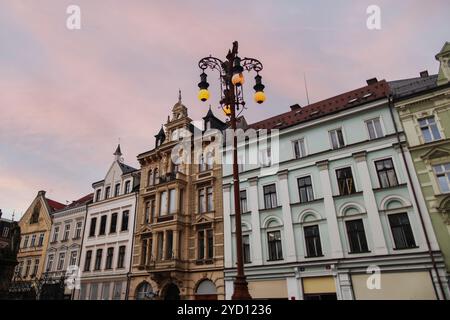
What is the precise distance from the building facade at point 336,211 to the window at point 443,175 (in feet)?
4.27

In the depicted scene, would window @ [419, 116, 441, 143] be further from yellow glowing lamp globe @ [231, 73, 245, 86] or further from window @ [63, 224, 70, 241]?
window @ [63, 224, 70, 241]

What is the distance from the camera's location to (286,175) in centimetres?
2216

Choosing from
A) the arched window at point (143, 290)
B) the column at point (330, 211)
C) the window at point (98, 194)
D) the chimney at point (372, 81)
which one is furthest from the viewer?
the window at point (98, 194)

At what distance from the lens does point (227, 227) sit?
23.6 meters

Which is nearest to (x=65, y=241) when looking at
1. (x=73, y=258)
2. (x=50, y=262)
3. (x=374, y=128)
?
(x=73, y=258)

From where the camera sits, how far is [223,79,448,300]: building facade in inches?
659

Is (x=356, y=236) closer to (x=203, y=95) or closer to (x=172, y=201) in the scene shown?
(x=203, y=95)

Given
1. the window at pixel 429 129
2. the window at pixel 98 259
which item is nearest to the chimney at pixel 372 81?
the window at pixel 429 129

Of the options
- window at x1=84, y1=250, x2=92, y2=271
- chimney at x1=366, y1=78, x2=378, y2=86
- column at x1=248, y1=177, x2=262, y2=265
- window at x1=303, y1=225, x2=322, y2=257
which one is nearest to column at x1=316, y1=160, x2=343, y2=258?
window at x1=303, y1=225, x2=322, y2=257

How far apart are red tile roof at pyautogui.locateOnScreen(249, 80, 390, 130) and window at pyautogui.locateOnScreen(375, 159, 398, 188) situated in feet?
14.7

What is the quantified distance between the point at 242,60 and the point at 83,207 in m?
30.6

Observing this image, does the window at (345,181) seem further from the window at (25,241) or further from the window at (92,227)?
the window at (25,241)

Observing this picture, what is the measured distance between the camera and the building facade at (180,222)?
76.8ft
